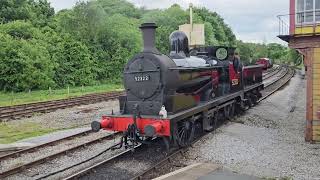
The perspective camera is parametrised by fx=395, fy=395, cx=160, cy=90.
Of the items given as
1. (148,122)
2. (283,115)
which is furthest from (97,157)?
(283,115)

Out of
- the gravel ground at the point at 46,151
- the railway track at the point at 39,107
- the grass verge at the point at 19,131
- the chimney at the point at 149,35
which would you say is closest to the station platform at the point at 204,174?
the chimney at the point at 149,35

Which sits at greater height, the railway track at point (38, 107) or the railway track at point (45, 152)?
the railway track at point (38, 107)

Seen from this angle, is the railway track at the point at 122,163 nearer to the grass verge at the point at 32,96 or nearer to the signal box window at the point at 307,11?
the signal box window at the point at 307,11

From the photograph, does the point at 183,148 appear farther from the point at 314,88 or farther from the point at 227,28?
the point at 227,28

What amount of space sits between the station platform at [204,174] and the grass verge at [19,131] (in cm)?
660

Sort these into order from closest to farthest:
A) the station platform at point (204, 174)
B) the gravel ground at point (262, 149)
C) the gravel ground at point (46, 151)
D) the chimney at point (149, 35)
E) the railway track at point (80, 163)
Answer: the station platform at point (204, 174)
the railway track at point (80, 163)
the gravel ground at point (262, 149)
the gravel ground at point (46, 151)
the chimney at point (149, 35)


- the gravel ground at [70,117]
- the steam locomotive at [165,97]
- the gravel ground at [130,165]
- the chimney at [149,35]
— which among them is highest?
the chimney at [149,35]

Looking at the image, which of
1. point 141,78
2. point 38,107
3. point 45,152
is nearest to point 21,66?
point 38,107

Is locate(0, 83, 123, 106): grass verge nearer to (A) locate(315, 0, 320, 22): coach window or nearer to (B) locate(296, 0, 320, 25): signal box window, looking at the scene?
(B) locate(296, 0, 320, 25): signal box window

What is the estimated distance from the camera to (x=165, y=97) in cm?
988

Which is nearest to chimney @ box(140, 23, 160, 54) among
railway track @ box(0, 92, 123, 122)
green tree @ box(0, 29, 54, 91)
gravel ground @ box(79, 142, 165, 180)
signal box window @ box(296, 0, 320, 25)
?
gravel ground @ box(79, 142, 165, 180)

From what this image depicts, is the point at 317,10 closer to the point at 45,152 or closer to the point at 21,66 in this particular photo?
the point at 45,152

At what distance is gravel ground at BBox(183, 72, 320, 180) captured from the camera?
8.83 m

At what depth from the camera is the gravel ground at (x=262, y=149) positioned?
29.0 ft
